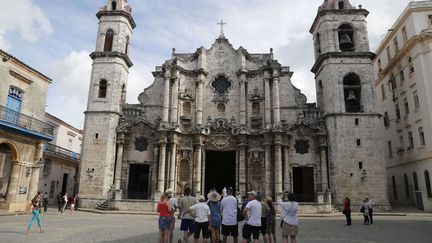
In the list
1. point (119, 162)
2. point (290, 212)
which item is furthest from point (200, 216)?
point (119, 162)

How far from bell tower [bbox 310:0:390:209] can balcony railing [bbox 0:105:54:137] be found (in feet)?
65.3

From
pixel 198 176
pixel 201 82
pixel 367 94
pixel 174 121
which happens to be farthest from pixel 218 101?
pixel 367 94

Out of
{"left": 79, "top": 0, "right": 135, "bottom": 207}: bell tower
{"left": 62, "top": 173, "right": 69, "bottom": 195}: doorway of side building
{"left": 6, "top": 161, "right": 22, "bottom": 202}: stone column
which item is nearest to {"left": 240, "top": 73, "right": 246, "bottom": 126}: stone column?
{"left": 79, "top": 0, "right": 135, "bottom": 207}: bell tower

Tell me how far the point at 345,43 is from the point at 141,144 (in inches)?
729

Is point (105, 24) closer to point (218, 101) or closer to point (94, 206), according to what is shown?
point (218, 101)

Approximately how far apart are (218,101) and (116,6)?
11.9 metres

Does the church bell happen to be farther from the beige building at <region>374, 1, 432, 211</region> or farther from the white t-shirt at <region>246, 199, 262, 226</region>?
the white t-shirt at <region>246, 199, 262, 226</region>

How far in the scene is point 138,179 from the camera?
84.5ft

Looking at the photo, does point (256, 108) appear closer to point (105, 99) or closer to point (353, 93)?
point (353, 93)

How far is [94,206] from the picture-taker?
23.3 meters

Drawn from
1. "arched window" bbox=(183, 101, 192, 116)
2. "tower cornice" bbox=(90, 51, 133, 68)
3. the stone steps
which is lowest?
the stone steps

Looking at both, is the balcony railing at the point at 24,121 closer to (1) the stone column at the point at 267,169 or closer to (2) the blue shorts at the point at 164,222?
(2) the blue shorts at the point at 164,222

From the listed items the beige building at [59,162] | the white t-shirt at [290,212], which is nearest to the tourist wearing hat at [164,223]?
the white t-shirt at [290,212]

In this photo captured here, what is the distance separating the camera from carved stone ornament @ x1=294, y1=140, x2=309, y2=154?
84.3 ft
